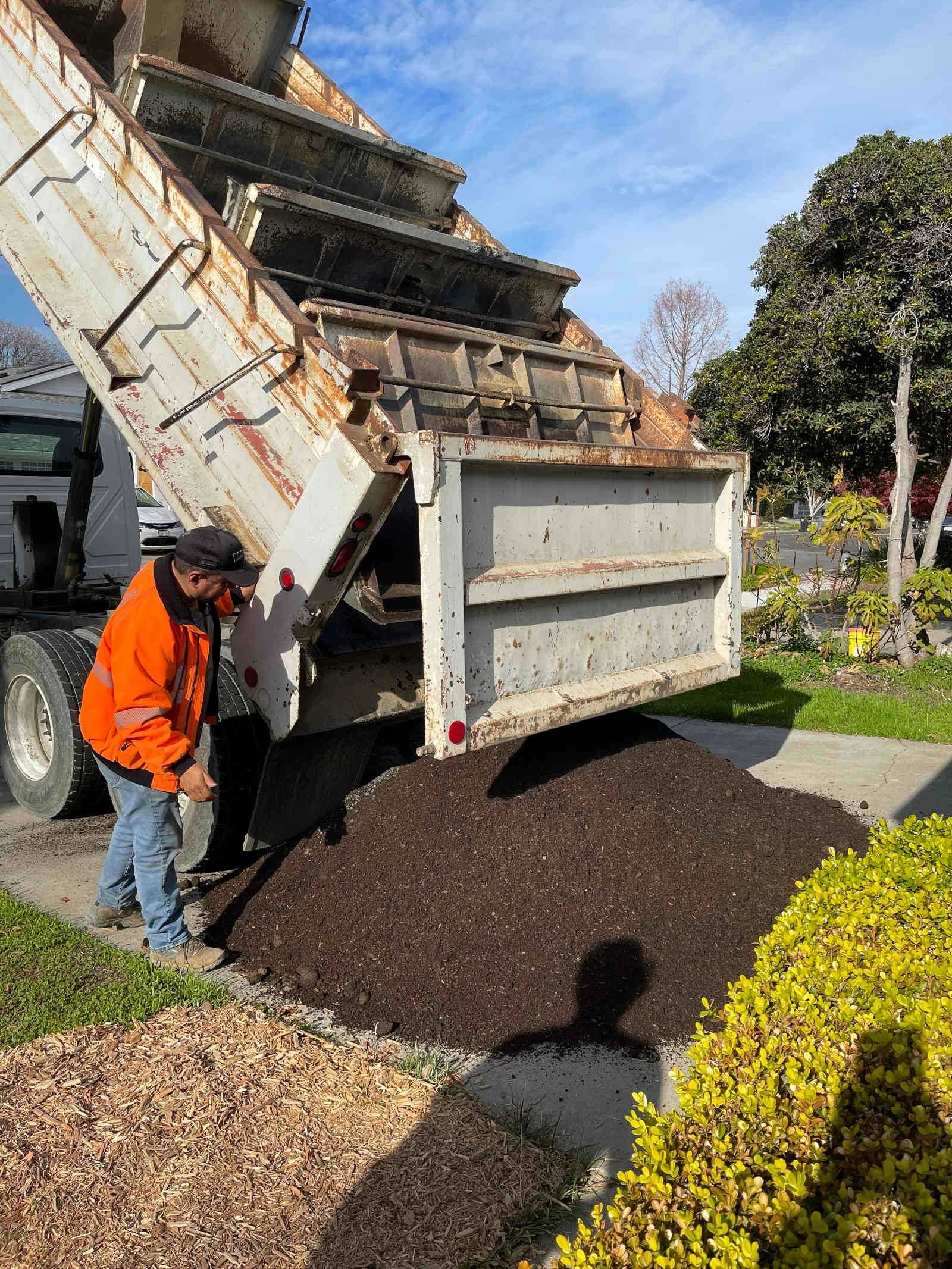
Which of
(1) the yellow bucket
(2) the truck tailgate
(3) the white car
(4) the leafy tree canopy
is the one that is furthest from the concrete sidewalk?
(3) the white car

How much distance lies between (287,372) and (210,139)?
7.09ft

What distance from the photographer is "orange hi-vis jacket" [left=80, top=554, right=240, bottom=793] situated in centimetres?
336

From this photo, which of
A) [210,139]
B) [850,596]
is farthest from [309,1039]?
[850,596]

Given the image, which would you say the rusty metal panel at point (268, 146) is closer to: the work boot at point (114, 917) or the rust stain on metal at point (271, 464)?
the rust stain on metal at point (271, 464)

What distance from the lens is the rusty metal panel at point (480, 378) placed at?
160 inches

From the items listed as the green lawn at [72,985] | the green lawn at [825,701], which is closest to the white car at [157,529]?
the green lawn at [825,701]

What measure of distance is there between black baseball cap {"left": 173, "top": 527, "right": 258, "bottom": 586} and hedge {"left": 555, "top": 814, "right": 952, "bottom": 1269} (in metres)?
2.10

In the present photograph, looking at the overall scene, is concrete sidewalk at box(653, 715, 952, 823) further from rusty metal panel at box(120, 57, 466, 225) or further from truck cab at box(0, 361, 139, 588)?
truck cab at box(0, 361, 139, 588)

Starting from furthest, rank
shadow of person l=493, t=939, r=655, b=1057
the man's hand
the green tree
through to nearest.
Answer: the green tree → the man's hand → shadow of person l=493, t=939, r=655, b=1057

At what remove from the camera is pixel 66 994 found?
338 cm

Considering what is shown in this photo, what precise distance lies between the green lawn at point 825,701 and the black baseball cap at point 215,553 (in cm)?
503

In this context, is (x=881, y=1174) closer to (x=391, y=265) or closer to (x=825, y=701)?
(x=391, y=265)

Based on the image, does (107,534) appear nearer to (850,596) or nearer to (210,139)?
(210,139)

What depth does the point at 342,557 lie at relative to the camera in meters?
Result: 3.39
